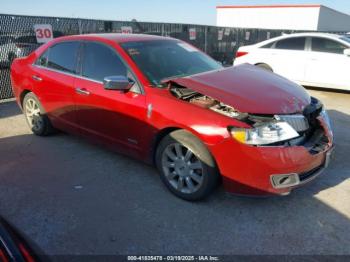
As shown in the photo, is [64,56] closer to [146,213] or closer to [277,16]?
[146,213]

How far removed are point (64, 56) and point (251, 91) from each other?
9.20 feet

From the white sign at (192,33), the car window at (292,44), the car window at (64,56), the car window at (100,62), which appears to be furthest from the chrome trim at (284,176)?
the white sign at (192,33)

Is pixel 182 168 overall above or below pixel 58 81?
below

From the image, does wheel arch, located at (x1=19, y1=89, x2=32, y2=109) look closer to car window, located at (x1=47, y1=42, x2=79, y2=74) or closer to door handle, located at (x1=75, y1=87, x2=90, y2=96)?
car window, located at (x1=47, y1=42, x2=79, y2=74)

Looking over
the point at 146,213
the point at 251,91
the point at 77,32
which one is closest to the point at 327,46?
the point at 251,91

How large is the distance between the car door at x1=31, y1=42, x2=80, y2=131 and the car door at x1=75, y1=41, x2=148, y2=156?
20cm

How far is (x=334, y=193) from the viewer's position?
12.2 feet

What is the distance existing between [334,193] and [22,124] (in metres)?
5.33

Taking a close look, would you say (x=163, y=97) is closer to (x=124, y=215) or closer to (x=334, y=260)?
(x=124, y=215)

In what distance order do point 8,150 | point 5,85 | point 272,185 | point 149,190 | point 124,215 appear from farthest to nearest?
point 5,85 → point 8,150 → point 149,190 → point 124,215 → point 272,185

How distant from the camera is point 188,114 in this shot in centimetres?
334

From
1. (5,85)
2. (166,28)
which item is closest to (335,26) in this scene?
(166,28)

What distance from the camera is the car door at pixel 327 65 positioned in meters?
8.59

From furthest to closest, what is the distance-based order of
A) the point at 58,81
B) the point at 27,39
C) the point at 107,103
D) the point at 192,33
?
the point at 192,33 → the point at 27,39 → the point at 58,81 → the point at 107,103
